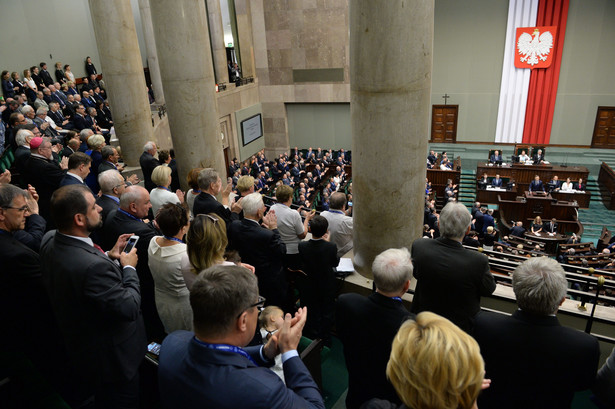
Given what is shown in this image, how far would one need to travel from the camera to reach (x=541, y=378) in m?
2.07

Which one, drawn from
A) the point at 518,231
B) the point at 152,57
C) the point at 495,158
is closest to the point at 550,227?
the point at 518,231

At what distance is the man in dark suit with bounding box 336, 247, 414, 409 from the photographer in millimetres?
2238

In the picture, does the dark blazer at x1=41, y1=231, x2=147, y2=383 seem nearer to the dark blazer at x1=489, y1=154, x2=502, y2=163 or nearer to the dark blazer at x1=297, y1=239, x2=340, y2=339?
the dark blazer at x1=297, y1=239, x2=340, y2=339

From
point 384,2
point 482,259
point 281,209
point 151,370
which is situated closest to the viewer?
point 482,259

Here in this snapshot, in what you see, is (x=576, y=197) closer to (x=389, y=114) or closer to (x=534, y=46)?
(x=534, y=46)

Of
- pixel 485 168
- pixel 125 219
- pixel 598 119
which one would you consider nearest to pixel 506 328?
pixel 125 219

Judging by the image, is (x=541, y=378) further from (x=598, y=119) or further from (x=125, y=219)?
(x=598, y=119)

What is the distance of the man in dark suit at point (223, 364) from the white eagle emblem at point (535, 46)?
20.1m

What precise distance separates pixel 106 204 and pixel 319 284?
6.80 ft

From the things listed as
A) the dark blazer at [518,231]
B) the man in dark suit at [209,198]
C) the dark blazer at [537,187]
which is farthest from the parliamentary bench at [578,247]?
the man in dark suit at [209,198]

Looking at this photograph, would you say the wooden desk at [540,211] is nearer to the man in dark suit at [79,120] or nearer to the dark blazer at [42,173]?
the dark blazer at [42,173]

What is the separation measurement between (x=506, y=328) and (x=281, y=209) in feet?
8.56

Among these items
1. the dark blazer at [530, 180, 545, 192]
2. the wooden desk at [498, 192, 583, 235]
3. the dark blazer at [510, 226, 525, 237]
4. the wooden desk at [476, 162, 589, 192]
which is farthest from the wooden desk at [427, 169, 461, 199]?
the dark blazer at [510, 226, 525, 237]

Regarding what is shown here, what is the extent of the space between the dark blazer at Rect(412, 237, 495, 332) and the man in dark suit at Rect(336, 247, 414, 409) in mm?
489
